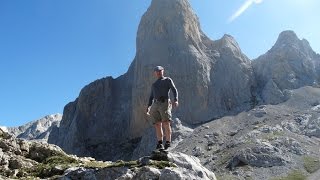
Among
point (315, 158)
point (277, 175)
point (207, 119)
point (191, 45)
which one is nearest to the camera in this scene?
point (277, 175)

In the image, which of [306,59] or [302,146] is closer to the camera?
[302,146]

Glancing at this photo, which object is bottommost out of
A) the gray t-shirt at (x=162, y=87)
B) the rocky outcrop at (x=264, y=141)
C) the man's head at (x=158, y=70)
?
the gray t-shirt at (x=162, y=87)

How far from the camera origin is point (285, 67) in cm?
15525

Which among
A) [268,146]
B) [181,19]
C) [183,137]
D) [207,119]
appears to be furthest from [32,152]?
[181,19]

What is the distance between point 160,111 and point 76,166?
4412 millimetres

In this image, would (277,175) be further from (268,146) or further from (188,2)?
(188,2)

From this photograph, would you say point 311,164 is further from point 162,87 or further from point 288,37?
point 162,87

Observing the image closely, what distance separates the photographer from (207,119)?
14325 centimetres

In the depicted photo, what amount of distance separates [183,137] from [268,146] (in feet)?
91.9

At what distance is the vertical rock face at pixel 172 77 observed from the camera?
14950 centimetres

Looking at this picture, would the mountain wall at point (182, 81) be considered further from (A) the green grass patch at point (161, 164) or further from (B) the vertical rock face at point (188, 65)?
(A) the green grass patch at point (161, 164)

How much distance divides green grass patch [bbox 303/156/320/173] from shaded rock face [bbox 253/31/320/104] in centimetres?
3692

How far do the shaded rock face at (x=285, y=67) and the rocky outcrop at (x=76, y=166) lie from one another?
130 m

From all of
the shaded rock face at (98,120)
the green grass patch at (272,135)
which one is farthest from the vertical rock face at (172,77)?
the green grass patch at (272,135)
